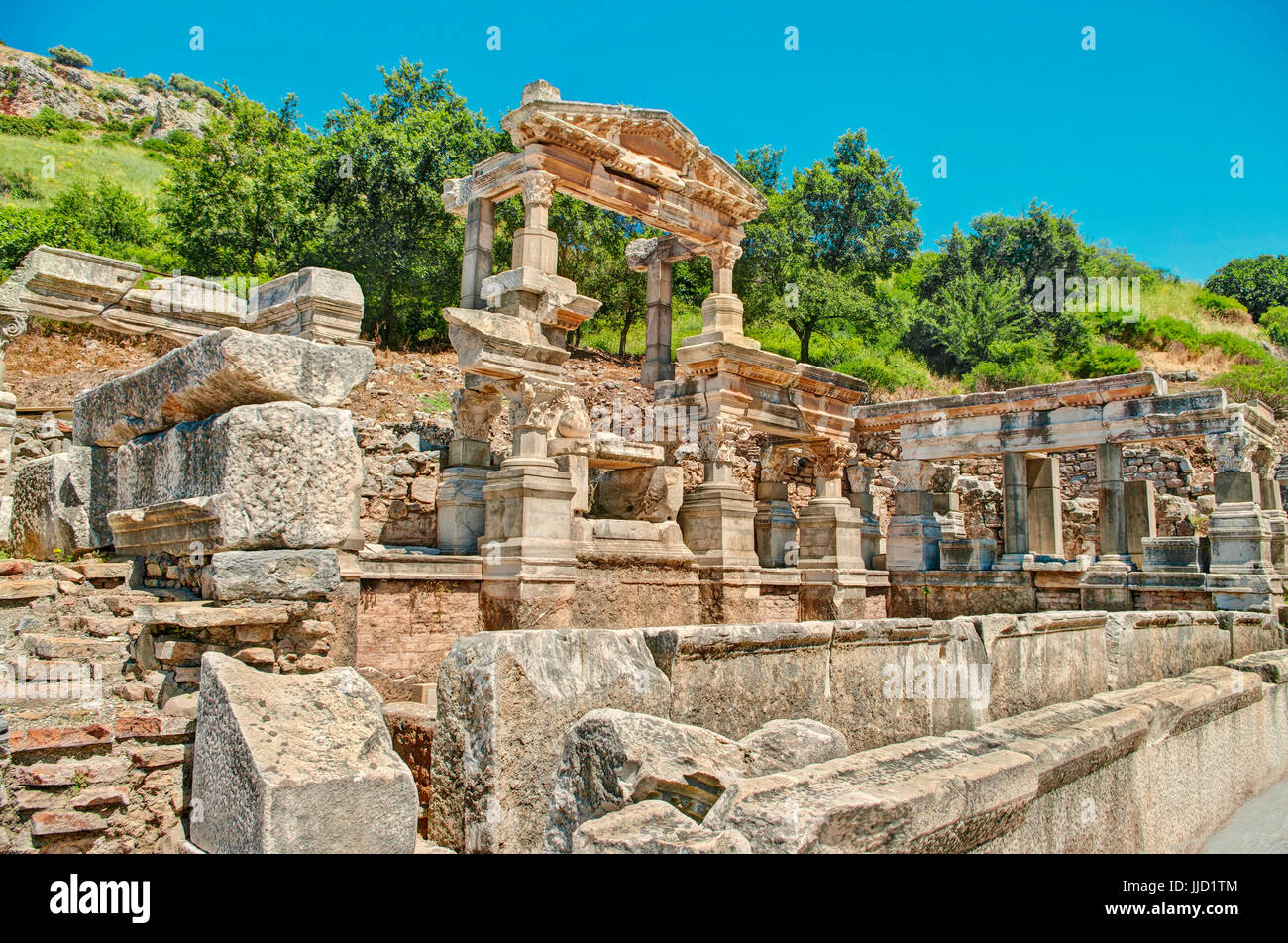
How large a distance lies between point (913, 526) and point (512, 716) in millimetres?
13140

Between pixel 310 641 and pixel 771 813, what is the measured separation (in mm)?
2441

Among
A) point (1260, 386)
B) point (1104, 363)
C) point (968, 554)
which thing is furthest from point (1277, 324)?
point (968, 554)

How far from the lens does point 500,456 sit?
12.6 metres

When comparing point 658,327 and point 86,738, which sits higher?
point 658,327

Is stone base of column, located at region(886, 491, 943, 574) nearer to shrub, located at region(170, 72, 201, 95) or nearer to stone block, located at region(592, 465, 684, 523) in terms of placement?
stone block, located at region(592, 465, 684, 523)

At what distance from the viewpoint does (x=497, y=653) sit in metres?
2.85

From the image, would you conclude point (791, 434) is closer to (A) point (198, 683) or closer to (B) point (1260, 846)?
(B) point (1260, 846)

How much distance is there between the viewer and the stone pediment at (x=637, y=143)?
11031 millimetres

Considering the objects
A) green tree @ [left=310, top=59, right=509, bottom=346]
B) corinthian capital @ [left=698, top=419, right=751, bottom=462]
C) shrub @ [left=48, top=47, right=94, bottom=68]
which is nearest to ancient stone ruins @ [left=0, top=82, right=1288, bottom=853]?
corinthian capital @ [left=698, top=419, right=751, bottom=462]

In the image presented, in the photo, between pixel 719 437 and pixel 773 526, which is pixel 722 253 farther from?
pixel 773 526

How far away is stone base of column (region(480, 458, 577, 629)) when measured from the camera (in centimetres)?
922

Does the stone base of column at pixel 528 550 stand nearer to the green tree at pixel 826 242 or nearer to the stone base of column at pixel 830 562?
the stone base of column at pixel 830 562

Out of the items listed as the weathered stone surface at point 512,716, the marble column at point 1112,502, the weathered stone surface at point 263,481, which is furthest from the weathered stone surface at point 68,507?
the marble column at point 1112,502
